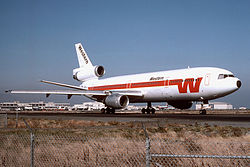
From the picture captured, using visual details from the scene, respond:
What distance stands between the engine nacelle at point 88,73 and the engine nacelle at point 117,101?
10.0m

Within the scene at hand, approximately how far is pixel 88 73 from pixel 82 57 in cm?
359

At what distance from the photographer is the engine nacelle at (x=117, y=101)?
36.2m

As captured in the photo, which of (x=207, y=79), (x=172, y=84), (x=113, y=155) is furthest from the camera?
(x=172, y=84)

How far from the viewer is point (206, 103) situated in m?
34.9

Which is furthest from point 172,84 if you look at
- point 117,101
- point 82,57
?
point 82,57

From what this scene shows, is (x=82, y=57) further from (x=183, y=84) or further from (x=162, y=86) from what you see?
(x=183, y=84)

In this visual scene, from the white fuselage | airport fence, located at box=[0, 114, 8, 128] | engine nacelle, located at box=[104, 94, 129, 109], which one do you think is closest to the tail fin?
the white fuselage

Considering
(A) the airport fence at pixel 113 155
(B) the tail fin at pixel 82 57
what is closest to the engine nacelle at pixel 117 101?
(B) the tail fin at pixel 82 57

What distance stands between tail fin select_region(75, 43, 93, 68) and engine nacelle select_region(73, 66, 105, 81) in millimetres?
810

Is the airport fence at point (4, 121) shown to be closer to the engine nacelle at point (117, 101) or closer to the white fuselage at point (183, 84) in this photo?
the engine nacelle at point (117, 101)

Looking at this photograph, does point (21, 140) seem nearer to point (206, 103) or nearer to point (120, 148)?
point (120, 148)

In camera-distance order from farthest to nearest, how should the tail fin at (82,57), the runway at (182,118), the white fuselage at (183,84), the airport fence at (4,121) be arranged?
the tail fin at (82,57) < the white fuselage at (183,84) < the airport fence at (4,121) < the runway at (182,118)

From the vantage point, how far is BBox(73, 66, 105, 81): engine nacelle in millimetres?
47000

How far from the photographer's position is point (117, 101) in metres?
36.2
